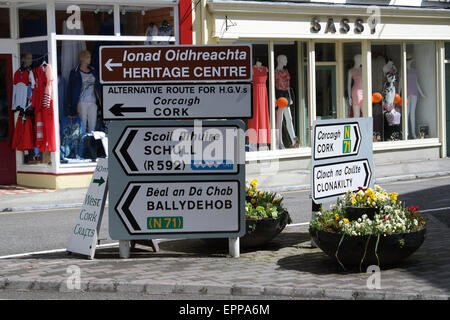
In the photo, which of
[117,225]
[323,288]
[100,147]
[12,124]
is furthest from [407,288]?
[12,124]

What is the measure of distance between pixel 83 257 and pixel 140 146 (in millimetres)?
1467

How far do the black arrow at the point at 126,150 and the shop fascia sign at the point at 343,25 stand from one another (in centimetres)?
1208

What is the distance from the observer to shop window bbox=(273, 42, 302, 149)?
20.3 m

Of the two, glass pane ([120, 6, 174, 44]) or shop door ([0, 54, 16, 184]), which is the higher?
glass pane ([120, 6, 174, 44])

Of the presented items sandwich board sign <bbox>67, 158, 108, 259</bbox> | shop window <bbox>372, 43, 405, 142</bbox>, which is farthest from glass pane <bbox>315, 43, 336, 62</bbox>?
sandwich board sign <bbox>67, 158, 108, 259</bbox>

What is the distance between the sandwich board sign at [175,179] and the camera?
9.08m

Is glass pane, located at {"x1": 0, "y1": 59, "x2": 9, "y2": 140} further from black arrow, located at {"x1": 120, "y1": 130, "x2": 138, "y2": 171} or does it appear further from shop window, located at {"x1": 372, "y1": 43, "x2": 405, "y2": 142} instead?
shop window, located at {"x1": 372, "y1": 43, "x2": 405, "y2": 142}

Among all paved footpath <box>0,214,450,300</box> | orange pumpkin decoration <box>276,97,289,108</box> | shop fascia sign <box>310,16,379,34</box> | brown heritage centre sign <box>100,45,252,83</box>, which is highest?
shop fascia sign <box>310,16,379,34</box>

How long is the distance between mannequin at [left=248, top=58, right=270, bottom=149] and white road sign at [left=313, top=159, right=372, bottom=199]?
9.79 meters

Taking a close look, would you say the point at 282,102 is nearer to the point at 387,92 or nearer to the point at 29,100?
the point at 387,92

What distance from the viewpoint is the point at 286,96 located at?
2052cm

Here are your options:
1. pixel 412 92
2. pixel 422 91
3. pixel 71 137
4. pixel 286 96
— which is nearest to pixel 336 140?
pixel 71 137

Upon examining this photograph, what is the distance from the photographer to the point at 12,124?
711 inches
